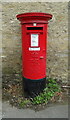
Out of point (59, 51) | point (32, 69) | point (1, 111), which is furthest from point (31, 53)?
point (1, 111)

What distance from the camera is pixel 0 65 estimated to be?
13.6ft

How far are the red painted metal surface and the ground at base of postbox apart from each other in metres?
0.57

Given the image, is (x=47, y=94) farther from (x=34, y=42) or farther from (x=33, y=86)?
(x=34, y=42)

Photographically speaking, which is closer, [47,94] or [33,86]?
[33,86]

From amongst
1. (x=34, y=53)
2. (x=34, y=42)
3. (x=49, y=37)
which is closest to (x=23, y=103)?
(x=34, y=53)

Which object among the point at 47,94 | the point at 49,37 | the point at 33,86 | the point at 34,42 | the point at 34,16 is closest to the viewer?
the point at 34,16

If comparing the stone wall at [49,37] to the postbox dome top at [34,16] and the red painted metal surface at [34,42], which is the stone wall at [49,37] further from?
the postbox dome top at [34,16]

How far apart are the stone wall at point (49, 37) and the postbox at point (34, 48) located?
81 cm

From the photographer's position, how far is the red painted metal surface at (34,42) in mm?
2912

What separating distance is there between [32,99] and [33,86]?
35cm

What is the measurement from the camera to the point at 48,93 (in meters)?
3.52

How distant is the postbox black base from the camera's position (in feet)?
10.7

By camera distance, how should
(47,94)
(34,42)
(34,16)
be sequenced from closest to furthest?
(34,16) < (34,42) < (47,94)

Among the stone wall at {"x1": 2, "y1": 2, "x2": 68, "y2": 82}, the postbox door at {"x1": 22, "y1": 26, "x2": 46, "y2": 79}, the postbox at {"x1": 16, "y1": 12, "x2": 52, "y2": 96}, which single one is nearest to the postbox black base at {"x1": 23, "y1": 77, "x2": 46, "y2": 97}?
the postbox at {"x1": 16, "y1": 12, "x2": 52, "y2": 96}
